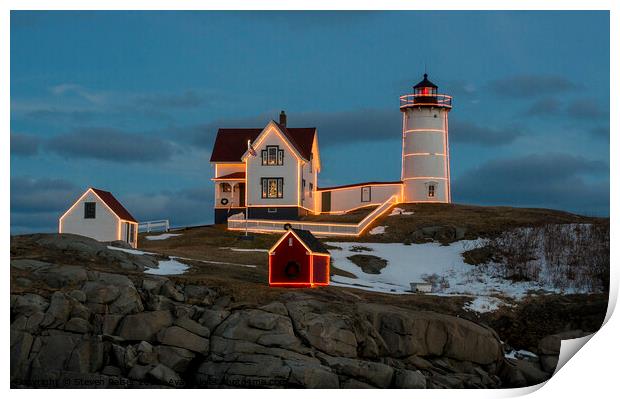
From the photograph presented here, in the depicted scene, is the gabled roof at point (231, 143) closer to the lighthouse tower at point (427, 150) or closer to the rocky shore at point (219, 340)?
the lighthouse tower at point (427, 150)

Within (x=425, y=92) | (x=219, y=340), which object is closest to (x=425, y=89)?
(x=425, y=92)

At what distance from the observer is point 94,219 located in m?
52.9

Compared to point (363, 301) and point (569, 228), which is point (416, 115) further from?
point (363, 301)

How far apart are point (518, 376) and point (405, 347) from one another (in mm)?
4306

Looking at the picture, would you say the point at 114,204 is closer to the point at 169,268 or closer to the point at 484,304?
the point at 169,268

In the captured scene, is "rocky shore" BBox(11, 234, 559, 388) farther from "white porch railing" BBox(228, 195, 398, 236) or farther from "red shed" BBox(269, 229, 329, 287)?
"white porch railing" BBox(228, 195, 398, 236)

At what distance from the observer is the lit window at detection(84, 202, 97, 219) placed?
52906mm

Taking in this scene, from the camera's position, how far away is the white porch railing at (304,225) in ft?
204

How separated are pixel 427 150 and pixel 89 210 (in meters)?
29.0

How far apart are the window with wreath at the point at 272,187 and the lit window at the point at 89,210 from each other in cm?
1820

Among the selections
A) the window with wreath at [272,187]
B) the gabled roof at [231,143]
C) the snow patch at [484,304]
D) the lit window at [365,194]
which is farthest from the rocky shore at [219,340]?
the lit window at [365,194]

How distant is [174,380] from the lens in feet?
103

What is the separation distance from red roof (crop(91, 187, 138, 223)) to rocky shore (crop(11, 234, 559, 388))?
525 inches

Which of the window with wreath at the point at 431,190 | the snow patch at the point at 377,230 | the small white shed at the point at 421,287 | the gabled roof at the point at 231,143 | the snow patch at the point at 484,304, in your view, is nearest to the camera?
the snow patch at the point at 484,304
